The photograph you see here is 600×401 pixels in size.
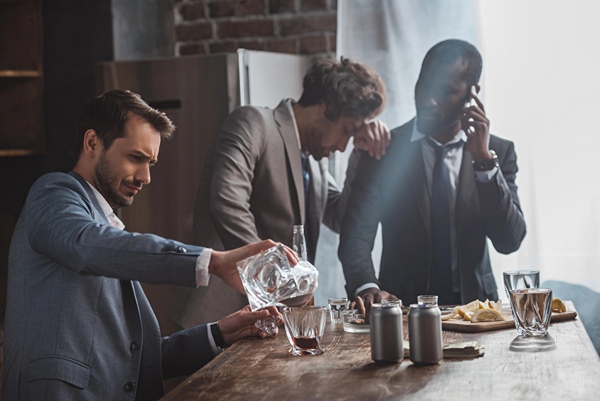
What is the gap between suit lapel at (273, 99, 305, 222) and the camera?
3.38m

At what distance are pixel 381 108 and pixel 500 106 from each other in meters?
0.48

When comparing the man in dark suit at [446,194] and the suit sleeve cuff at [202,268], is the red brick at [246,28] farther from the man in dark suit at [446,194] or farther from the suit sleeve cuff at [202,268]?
the suit sleeve cuff at [202,268]

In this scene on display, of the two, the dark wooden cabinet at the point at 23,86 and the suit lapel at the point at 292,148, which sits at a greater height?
the dark wooden cabinet at the point at 23,86

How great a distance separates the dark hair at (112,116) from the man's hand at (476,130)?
155cm

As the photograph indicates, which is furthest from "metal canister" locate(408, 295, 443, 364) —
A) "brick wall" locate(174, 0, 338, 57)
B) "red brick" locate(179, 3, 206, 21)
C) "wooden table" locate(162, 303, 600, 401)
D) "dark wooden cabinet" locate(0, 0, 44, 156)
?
"dark wooden cabinet" locate(0, 0, 44, 156)

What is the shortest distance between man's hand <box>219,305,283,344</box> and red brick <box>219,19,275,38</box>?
213 cm

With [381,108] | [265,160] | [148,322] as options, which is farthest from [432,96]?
[148,322]

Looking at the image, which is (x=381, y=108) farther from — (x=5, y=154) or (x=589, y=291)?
→ (x=5, y=154)

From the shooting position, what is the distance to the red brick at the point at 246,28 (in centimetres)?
403

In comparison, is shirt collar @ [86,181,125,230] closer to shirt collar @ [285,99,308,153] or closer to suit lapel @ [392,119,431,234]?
shirt collar @ [285,99,308,153]

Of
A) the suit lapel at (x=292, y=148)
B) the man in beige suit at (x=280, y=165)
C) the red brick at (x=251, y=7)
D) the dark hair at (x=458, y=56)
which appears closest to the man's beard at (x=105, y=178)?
the man in beige suit at (x=280, y=165)

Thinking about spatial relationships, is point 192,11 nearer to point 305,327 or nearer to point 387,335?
point 305,327

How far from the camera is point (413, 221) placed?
3424 millimetres

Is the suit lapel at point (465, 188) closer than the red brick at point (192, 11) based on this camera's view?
Yes
